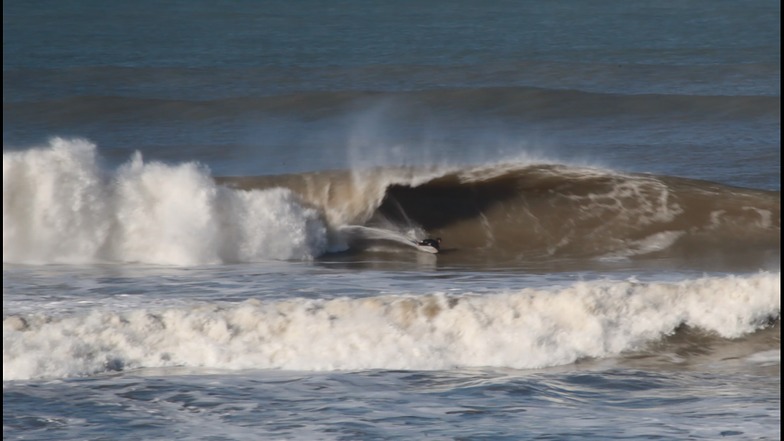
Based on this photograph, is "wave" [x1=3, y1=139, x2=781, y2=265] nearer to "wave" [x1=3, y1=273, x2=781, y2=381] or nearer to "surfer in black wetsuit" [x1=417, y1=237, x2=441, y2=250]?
"surfer in black wetsuit" [x1=417, y1=237, x2=441, y2=250]

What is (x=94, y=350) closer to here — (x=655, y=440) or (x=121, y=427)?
(x=121, y=427)

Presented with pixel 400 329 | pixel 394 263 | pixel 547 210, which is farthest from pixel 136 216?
pixel 400 329

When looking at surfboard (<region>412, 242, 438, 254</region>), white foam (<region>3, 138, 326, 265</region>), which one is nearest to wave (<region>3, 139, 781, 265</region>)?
white foam (<region>3, 138, 326, 265</region>)

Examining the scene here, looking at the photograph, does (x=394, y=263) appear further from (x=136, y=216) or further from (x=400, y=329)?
(x=400, y=329)

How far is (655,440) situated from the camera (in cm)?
488

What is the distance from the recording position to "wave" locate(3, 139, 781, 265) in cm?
976

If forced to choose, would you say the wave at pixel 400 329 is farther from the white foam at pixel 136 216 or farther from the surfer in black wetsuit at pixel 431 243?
the surfer in black wetsuit at pixel 431 243

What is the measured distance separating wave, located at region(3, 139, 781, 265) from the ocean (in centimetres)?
3

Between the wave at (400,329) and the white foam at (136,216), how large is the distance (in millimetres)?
2597

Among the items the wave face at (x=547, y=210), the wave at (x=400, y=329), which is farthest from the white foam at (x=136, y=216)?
the wave at (x=400, y=329)

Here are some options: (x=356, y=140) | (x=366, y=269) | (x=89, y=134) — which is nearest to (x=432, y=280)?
(x=366, y=269)

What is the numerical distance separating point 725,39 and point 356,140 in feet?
45.1

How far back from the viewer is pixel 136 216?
9984 millimetres

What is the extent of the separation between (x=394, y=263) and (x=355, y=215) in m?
1.42
